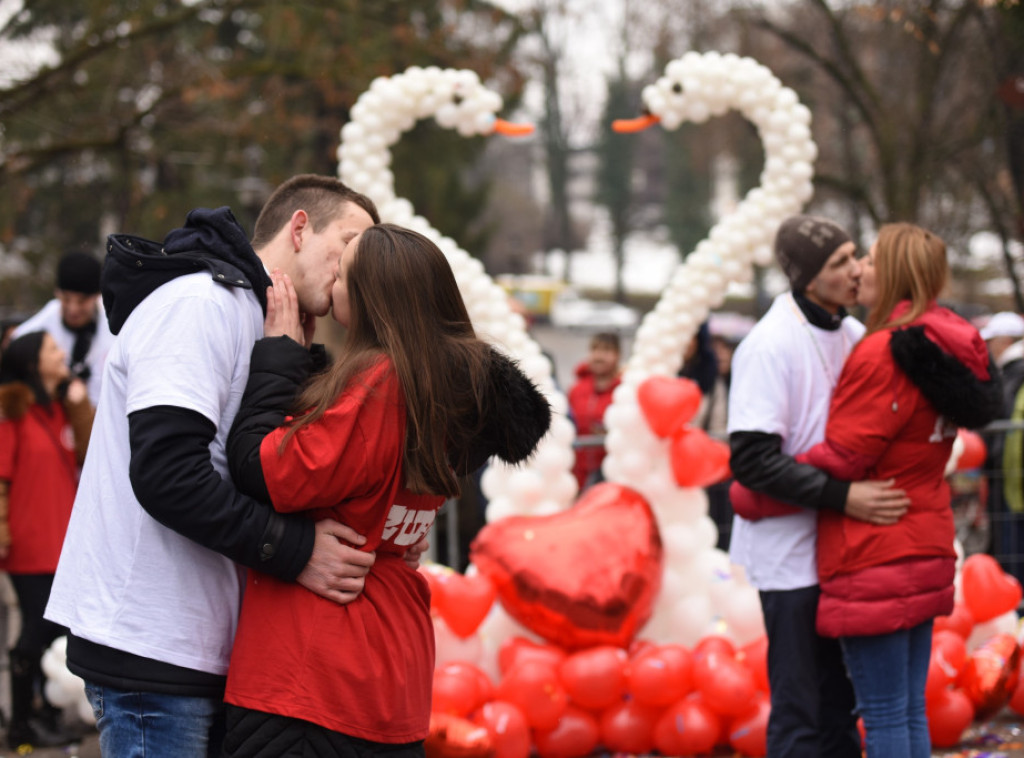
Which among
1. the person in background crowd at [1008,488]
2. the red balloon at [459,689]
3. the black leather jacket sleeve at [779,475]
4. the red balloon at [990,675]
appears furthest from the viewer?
the person in background crowd at [1008,488]

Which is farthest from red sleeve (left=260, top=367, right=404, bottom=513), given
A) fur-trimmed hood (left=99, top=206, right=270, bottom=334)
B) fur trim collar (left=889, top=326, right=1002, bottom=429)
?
fur trim collar (left=889, top=326, right=1002, bottom=429)

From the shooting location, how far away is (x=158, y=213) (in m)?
10.4

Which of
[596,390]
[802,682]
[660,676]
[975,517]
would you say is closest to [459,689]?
[660,676]

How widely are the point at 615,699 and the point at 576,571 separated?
1.82 ft

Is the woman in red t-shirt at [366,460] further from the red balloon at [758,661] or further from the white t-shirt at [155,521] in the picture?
the red balloon at [758,661]

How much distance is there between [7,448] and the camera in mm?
4965

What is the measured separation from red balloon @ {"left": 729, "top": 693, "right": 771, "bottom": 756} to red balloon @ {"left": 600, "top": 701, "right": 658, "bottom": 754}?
0.35 meters

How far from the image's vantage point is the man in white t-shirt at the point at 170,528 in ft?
6.75

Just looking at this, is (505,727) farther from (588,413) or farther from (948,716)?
(588,413)

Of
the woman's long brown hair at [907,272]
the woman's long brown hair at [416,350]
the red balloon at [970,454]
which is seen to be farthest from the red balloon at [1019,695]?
the woman's long brown hair at [416,350]

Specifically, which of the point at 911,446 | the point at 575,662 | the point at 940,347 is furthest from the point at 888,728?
the point at 575,662

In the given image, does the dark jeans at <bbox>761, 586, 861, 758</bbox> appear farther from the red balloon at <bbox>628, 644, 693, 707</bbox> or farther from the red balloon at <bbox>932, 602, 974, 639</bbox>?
the red balloon at <bbox>932, 602, 974, 639</bbox>

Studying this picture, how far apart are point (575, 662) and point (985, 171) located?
40.3ft

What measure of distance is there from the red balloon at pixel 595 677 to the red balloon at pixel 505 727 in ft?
0.82
